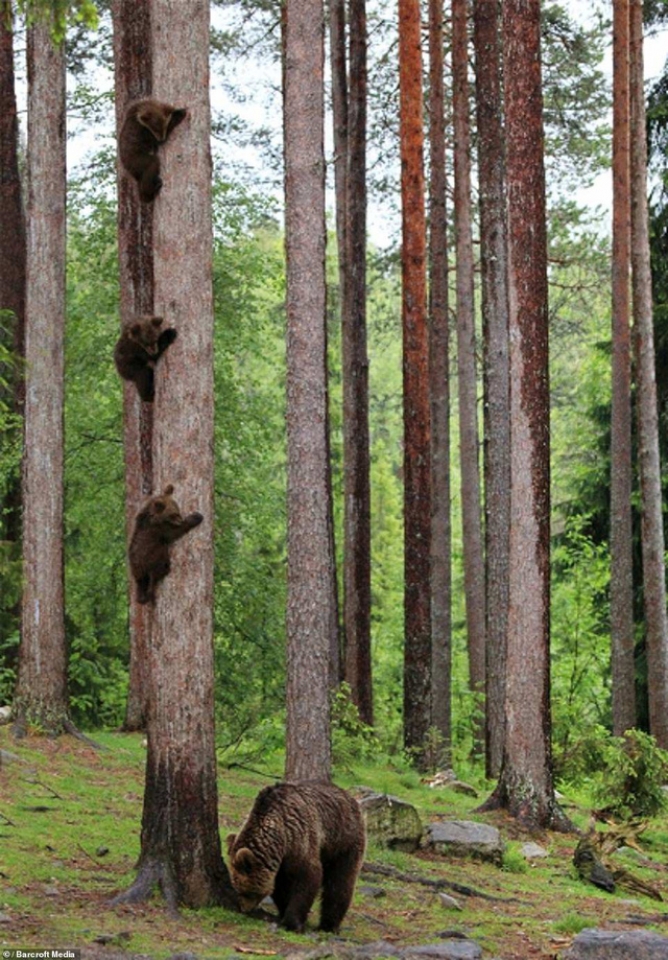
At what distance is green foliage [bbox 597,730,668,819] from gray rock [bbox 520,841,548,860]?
6.48 ft

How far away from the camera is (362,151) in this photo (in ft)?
75.7

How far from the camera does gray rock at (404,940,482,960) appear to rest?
873cm

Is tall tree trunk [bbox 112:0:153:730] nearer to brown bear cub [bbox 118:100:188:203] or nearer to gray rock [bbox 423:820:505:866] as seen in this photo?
brown bear cub [bbox 118:100:188:203]

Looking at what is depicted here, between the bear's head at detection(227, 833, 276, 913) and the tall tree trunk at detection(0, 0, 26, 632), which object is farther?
the tall tree trunk at detection(0, 0, 26, 632)

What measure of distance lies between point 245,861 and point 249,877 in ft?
0.43

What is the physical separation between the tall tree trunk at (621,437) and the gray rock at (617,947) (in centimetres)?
1360

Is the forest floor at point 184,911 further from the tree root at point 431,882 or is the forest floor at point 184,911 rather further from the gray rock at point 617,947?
the gray rock at point 617,947

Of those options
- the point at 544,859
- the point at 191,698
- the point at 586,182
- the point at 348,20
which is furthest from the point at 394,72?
the point at 191,698

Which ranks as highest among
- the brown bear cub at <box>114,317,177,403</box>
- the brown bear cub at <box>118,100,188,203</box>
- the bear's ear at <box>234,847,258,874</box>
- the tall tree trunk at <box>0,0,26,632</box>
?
the tall tree trunk at <box>0,0,26,632</box>

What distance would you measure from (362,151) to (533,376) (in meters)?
9.61

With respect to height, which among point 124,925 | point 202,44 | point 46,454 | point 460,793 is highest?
point 202,44

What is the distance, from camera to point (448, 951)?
888cm

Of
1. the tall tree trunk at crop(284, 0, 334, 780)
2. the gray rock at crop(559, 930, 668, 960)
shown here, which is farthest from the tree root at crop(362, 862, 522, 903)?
the gray rock at crop(559, 930, 668, 960)

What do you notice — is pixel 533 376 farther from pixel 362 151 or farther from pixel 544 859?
pixel 362 151
